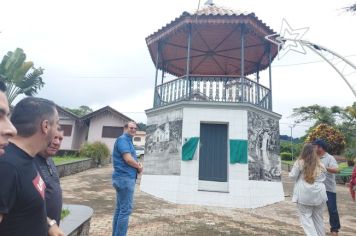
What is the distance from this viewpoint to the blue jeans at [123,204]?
4.18 m

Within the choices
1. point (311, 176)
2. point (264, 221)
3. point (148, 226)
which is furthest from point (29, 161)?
point (264, 221)

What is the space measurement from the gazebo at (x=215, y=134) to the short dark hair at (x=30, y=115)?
837cm

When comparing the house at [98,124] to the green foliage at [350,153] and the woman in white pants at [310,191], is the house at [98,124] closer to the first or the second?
the green foliage at [350,153]

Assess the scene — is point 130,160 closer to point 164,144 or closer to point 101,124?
point 164,144

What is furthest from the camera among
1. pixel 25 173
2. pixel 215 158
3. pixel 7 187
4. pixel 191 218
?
pixel 215 158

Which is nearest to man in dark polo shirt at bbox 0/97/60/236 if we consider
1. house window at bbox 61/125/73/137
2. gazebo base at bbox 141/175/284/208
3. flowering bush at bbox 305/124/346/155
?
gazebo base at bbox 141/175/284/208

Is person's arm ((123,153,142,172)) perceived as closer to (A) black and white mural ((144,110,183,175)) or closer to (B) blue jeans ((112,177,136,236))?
(B) blue jeans ((112,177,136,236))

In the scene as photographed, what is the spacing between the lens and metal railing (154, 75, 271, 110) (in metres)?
10.8

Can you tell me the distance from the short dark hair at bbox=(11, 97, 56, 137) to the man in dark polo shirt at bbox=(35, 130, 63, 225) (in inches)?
12.7

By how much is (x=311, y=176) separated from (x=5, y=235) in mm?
4443

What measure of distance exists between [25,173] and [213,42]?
1230cm

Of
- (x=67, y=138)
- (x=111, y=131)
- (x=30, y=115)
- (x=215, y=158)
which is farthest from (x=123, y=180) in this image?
(x=67, y=138)

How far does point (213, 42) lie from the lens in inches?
510

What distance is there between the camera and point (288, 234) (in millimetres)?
6148
